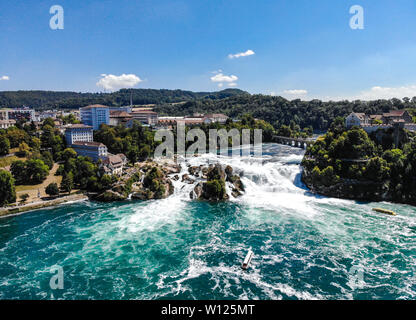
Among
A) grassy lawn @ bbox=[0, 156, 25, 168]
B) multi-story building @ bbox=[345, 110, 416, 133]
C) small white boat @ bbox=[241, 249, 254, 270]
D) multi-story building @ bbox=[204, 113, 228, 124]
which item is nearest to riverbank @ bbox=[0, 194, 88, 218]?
grassy lawn @ bbox=[0, 156, 25, 168]

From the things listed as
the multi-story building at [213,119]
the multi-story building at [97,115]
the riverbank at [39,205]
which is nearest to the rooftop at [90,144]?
the riverbank at [39,205]

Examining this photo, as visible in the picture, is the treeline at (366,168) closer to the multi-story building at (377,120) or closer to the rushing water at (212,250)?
the multi-story building at (377,120)

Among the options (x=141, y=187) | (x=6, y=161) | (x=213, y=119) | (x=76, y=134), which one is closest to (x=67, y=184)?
(x=141, y=187)

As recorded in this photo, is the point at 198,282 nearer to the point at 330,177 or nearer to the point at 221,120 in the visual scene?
the point at 330,177

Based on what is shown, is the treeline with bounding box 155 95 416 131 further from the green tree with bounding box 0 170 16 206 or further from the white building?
the green tree with bounding box 0 170 16 206
